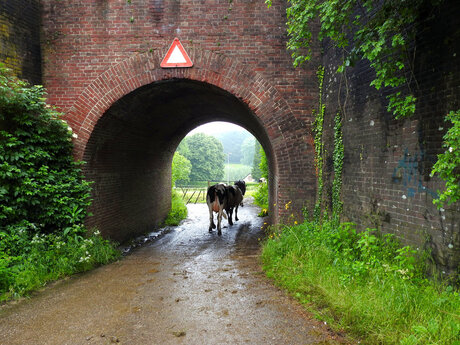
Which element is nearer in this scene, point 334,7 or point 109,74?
point 334,7

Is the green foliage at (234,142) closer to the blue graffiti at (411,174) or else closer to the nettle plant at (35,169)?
the nettle plant at (35,169)

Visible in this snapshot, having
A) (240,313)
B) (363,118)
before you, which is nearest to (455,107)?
(363,118)

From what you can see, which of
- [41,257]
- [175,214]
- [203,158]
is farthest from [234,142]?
[41,257]

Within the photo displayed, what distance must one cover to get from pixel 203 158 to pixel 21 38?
62485mm

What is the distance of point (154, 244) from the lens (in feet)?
30.3

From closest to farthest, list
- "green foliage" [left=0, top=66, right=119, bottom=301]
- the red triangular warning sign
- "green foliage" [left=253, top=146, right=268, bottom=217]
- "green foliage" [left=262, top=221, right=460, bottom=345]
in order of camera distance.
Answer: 1. "green foliage" [left=262, top=221, right=460, bottom=345]
2. "green foliage" [left=0, top=66, right=119, bottom=301]
3. the red triangular warning sign
4. "green foliage" [left=253, top=146, right=268, bottom=217]

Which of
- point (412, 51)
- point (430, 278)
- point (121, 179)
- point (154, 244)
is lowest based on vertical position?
point (154, 244)

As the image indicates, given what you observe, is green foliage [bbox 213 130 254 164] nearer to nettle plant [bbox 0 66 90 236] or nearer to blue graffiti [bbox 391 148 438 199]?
nettle plant [bbox 0 66 90 236]

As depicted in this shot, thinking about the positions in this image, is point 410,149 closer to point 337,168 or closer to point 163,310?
point 337,168

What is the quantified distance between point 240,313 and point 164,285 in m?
1.74

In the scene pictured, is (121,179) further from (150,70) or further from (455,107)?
(455,107)

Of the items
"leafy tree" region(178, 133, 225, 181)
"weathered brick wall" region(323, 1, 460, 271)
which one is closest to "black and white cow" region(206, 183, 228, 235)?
"weathered brick wall" region(323, 1, 460, 271)

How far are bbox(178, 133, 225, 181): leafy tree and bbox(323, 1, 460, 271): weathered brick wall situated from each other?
2383 inches

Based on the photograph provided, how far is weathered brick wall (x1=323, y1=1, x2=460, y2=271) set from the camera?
367 centimetres
